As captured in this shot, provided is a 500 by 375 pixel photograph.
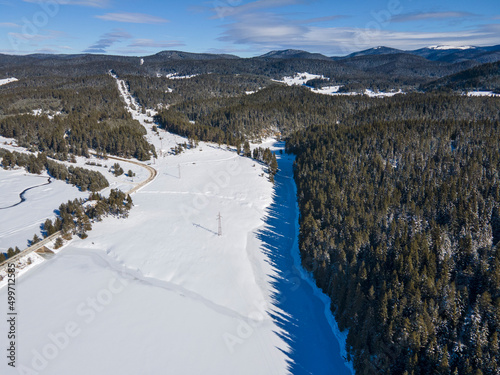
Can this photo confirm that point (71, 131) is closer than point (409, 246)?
No

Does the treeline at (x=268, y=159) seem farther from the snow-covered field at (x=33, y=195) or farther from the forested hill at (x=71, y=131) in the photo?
the forested hill at (x=71, y=131)

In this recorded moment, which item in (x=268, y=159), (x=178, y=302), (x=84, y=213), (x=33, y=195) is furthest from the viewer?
(x=268, y=159)

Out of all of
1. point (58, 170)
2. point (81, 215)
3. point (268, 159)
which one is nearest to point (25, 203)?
point (58, 170)

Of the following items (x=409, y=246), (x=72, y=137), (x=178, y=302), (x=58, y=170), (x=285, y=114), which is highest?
(x=285, y=114)

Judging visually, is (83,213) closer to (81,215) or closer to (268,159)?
(81,215)

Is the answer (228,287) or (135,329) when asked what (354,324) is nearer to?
(228,287)

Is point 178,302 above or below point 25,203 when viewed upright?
below

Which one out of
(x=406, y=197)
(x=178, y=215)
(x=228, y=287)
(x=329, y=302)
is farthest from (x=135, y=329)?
(x=406, y=197)
